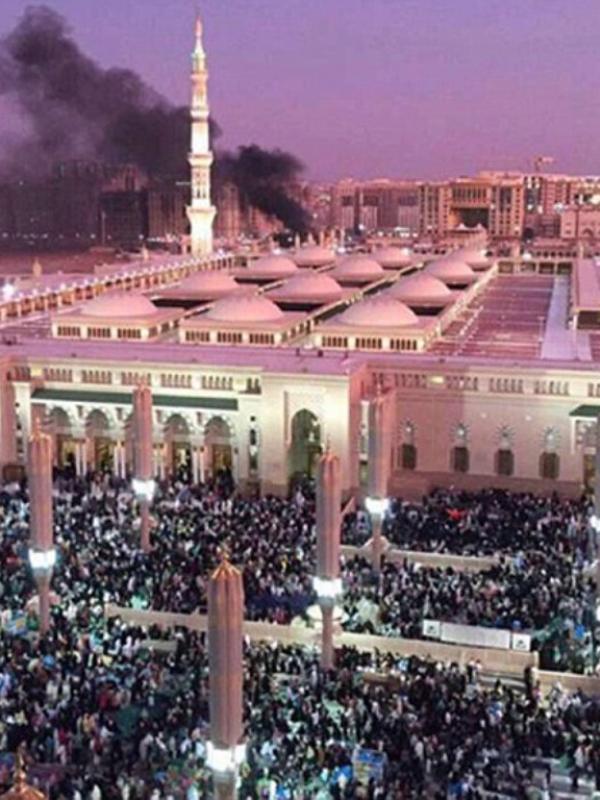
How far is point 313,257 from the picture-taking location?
56.9 meters

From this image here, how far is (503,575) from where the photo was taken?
66.9 ft

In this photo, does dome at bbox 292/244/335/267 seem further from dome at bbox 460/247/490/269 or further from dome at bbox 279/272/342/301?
dome at bbox 279/272/342/301

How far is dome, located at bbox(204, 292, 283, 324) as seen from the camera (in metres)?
32.2

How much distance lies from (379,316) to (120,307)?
7.32 m

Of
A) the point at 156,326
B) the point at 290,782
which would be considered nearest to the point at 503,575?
the point at 290,782

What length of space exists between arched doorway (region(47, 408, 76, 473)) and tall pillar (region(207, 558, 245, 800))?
16.4 metres

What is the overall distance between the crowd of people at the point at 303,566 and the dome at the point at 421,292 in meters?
12.6

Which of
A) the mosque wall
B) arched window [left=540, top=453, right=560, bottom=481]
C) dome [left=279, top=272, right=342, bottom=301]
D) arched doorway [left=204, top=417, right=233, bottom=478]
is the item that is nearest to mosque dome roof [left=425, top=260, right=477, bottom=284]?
dome [left=279, top=272, right=342, bottom=301]

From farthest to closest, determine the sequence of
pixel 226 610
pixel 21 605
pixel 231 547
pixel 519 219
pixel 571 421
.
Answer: pixel 519 219, pixel 571 421, pixel 231 547, pixel 21 605, pixel 226 610

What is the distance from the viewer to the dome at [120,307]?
3322cm

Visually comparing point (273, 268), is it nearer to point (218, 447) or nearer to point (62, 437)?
point (62, 437)

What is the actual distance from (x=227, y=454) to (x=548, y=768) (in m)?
15.6

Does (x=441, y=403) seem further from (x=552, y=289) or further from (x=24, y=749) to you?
(x=552, y=289)

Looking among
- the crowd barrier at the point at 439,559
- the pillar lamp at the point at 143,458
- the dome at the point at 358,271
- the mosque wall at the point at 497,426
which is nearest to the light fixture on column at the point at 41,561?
the pillar lamp at the point at 143,458
